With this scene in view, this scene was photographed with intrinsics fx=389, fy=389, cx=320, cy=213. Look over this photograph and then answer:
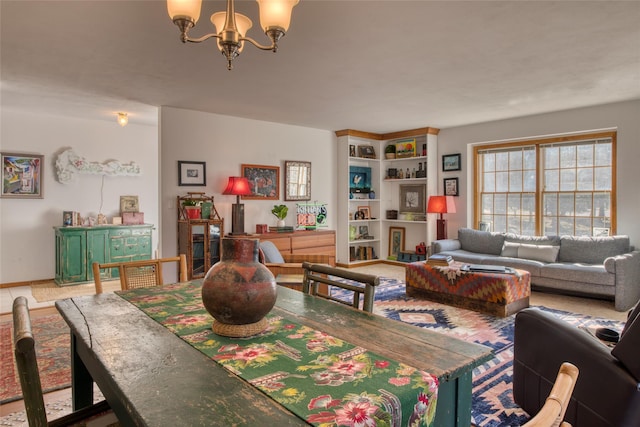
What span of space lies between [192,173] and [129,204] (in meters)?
1.95

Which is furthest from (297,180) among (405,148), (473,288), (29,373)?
(29,373)

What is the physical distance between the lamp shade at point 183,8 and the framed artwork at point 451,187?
226 inches

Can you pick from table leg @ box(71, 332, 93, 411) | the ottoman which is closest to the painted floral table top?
table leg @ box(71, 332, 93, 411)

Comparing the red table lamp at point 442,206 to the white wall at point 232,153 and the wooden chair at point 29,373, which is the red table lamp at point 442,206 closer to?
the white wall at point 232,153

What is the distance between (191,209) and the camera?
16.9 feet

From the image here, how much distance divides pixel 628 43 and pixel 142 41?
154 inches

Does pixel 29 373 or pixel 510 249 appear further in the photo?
pixel 510 249

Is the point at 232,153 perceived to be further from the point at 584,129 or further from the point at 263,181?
the point at 584,129

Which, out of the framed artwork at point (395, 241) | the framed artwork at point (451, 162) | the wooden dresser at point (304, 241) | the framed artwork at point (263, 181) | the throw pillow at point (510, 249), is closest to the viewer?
the throw pillow at point (510, 249)

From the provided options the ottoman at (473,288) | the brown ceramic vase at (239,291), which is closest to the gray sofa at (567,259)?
the ottoman at (473,288)

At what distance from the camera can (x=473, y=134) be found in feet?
21.5

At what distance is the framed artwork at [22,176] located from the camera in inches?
223

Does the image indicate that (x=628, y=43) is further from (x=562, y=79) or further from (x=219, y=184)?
(x=219, y=184)

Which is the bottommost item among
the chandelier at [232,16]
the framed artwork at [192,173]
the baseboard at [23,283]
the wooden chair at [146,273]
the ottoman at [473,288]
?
the baseboard at [23,283]
